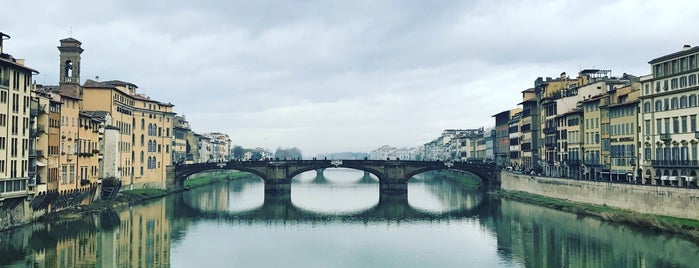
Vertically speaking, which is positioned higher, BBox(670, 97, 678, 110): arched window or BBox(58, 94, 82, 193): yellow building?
BBox(670, 97, 678, 110): arched window

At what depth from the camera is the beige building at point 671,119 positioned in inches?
2144

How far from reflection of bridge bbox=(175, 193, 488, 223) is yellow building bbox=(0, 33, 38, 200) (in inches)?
819

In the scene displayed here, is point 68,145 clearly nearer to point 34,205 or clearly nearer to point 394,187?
point 34,205

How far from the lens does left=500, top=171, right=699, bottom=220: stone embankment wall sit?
4888cm

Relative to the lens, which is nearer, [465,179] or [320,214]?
[320,214]

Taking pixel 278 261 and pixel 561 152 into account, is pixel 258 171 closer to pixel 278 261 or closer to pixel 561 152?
pixel 561 152

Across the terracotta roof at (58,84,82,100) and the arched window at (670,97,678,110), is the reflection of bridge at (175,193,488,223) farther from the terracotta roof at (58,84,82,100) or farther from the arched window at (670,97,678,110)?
the arched window at (670,97,678,110)

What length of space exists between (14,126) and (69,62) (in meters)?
26.3

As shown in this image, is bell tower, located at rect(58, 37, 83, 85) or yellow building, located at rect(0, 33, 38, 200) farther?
bell tower, located at rect(58, 37, 83, 85)

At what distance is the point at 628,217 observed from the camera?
170ft

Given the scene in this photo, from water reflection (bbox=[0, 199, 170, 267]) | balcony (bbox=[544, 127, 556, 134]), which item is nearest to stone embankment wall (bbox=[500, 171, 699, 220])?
balcony (bbox=[544, 127, 556, 134])

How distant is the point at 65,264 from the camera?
3884 centimetres

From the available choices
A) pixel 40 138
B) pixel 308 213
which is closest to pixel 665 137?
pixel 308 213

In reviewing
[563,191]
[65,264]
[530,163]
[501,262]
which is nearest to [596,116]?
[563,191]
